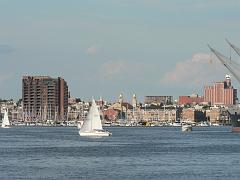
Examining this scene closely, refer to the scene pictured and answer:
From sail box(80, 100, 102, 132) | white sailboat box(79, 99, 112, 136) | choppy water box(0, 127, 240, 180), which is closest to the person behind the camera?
choppy water box(0, 127, 240, 180)

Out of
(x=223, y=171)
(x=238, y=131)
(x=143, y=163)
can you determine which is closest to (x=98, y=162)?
(x=143, y=163)

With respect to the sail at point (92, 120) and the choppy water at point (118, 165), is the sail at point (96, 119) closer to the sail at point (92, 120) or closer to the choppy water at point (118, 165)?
the sail at point (92, 120)

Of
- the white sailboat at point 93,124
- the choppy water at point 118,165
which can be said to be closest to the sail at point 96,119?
the white sailboat at point 93,124

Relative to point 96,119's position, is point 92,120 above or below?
below

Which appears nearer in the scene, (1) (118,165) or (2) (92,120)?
(1) (118,165)

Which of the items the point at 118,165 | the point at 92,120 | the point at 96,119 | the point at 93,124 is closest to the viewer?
the point at 118,165

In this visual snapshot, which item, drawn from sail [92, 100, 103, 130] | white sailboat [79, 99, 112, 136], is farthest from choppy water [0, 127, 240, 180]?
white sailboat [79, 99, 112, 136]

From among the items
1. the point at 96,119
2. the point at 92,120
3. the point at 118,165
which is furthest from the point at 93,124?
the point at 118,165

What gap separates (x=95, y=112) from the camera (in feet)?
370

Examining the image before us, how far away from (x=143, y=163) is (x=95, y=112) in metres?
46.8

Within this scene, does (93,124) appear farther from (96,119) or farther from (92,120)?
(96,119)

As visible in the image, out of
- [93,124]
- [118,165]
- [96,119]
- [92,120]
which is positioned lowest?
[118,165]

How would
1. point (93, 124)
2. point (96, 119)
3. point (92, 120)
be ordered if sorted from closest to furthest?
1. point (96, 119)
2. point (92, 120)
3. point (93, 124)

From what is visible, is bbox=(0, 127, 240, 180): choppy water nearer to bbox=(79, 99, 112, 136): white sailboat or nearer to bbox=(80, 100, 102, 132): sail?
bbox=(80, 100, 102, 132): sail
